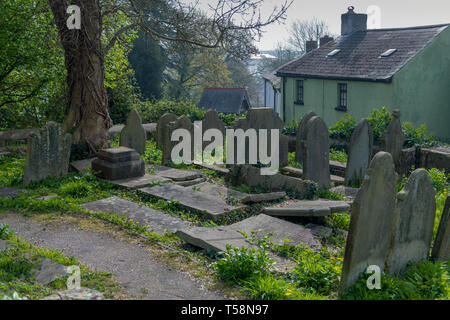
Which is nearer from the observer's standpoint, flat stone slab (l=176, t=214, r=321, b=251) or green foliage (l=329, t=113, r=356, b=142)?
flat stone slab (l=176, t=214, r=321, b=251)

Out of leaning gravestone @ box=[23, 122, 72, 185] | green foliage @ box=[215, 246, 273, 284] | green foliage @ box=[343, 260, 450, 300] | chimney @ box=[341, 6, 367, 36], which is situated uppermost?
chimney @ box=[341, 6, 367, 36]

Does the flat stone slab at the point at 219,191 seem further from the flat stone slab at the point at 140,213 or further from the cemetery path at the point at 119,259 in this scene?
the cemetery path at the point at 119,259

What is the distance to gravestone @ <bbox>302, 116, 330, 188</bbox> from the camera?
9.78 metres

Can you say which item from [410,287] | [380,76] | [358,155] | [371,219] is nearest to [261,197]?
[358,155]

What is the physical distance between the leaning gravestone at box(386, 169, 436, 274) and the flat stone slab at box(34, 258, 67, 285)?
3816 mm

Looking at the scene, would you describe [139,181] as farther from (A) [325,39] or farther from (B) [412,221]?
(A) [325,39]

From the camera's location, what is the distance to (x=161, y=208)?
8.69 m

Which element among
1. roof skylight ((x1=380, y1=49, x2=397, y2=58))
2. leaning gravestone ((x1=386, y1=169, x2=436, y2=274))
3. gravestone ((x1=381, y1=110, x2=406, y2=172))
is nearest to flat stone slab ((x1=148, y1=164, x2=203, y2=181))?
gravestone ((x1=381, y1=110, x2=406, y2=172))

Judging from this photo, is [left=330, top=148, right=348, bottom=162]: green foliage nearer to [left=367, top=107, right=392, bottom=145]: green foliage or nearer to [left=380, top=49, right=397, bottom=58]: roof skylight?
[left=367, top=107, right=392, bottom=145]: green foliage

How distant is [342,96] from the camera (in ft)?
84.3

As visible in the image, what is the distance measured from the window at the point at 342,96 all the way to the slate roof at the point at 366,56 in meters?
0.65

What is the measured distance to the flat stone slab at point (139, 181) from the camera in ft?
32.1
